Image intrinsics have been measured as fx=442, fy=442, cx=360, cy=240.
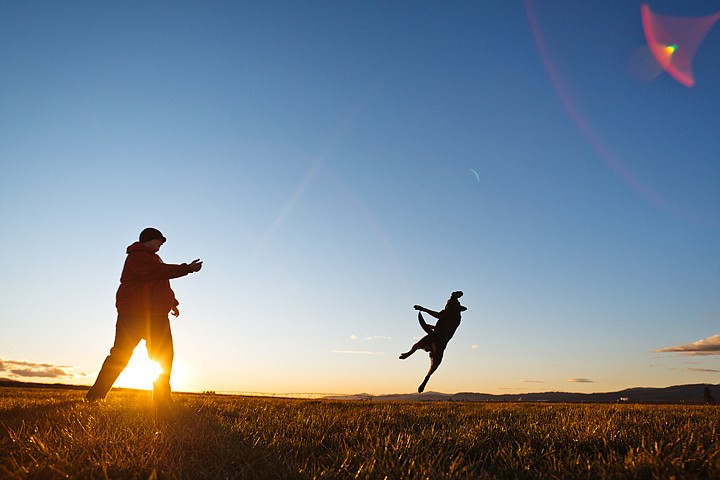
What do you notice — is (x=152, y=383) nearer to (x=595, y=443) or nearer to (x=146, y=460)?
(x=146, y=460)

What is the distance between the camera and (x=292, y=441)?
3.99 metres

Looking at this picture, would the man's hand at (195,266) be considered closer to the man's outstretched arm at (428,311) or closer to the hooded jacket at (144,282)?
the hooded jacket at (144,282)

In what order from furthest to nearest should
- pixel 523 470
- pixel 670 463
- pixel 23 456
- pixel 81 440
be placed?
pixel 81 440
pixel 23 456
pixel 523 470
pixel 670 463

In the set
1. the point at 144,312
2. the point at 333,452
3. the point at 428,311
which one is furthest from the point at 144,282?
the point at 428,311

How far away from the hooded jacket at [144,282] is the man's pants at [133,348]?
0.15m

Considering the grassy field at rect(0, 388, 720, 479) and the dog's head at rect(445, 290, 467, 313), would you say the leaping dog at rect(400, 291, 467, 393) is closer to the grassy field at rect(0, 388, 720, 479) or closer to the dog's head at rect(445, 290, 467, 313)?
the dog's head at rect(445, 290, 467, 313)

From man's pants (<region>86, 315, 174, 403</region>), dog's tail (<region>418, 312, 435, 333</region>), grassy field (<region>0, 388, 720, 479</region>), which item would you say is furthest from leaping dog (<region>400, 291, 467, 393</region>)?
grassy field (<region>0, 388, 720, 479</region>)

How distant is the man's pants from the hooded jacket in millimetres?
153

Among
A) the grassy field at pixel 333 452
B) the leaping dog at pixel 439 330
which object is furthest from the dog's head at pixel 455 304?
the grassy field at pixel 333 452

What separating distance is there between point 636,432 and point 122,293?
7.66m

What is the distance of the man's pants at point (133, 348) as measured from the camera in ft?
24.0

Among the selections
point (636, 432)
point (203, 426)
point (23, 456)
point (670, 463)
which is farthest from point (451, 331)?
point (23, 456)

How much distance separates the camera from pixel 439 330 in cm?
1211

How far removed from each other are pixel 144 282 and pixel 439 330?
760cm
